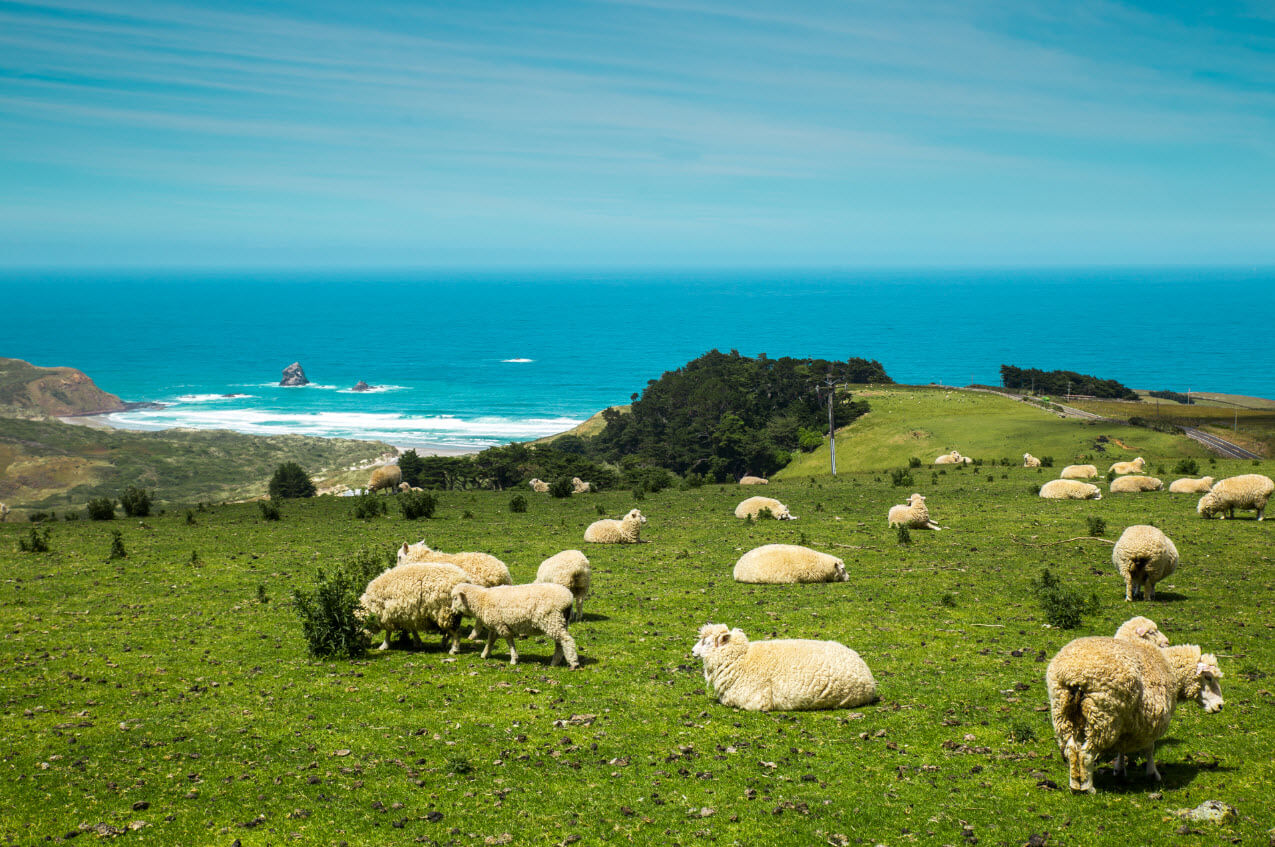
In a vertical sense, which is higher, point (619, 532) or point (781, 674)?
point (619, 532)

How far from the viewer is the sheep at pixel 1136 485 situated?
37.0 meters

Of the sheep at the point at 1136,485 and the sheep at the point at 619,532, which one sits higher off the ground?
the sheep at the point at 1136,485

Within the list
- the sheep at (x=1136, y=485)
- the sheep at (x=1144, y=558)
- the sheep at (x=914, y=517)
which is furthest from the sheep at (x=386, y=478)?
the sheep at (x=1144, y=558)

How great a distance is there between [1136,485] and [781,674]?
30611 mm

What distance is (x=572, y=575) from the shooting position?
18.2m

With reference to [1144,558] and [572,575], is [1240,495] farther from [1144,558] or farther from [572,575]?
[572,575]

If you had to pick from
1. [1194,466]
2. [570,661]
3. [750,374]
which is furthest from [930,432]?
[570,661]

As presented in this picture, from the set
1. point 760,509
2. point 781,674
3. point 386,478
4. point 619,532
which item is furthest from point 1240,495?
point 386,478

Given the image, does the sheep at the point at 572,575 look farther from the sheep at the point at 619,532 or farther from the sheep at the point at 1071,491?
the sheep at the point at 1071,491

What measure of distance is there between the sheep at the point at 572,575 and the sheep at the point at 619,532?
31.2 ft

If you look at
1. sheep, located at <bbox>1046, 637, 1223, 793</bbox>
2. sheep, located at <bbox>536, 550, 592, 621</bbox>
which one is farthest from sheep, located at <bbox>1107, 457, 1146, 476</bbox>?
sheep, located at <bbox>1046, 637, 1223, 793</bbox>

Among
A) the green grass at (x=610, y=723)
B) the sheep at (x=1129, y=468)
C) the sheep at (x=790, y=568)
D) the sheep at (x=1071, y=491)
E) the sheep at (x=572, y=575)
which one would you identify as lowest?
the green grass at (x=610, y=723)

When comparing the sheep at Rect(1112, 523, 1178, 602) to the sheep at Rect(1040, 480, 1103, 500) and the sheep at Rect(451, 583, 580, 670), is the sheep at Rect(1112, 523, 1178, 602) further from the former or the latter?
the sheep at Rect(1040, 480, 1103, 500)

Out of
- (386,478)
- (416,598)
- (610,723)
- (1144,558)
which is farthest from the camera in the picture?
(386,478)
